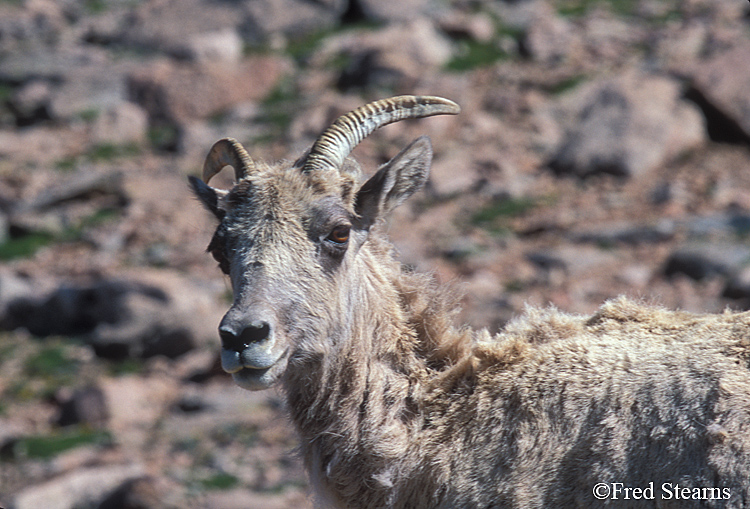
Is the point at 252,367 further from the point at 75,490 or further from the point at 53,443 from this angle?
the point at 53,443

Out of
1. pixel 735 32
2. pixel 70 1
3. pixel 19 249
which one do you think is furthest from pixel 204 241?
pixel 70 1

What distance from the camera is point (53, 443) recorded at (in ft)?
40.6

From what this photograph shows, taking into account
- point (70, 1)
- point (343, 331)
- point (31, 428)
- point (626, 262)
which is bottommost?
point (343, 331)

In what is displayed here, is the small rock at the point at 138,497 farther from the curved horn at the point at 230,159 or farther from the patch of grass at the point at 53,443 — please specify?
the curved horn at the point at 230,159

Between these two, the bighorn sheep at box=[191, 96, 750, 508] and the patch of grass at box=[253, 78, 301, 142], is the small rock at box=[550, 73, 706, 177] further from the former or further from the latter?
the bighorn sheep at box=[191, 96, 750, 508]

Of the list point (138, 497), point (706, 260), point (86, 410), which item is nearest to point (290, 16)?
point (706, 260)

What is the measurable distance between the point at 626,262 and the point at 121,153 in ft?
49.8

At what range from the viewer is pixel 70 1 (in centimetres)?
3328

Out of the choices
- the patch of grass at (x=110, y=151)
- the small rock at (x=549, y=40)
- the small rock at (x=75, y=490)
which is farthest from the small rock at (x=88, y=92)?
the small rock at (x=75, y=490)

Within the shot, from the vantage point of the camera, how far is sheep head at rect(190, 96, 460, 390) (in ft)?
16.4

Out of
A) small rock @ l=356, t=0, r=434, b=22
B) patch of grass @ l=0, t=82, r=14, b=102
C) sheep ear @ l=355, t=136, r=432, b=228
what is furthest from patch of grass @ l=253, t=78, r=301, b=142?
sheep ear @ l=355, t=136, r=432, b=228

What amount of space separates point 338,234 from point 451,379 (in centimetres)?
119

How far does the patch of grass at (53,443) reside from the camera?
1216 centimetres

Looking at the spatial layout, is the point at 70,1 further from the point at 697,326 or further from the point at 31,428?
the point at 697,326
